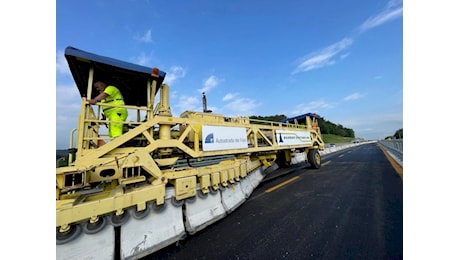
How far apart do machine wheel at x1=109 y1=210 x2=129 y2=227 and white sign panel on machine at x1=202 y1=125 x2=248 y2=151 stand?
1.74 meters

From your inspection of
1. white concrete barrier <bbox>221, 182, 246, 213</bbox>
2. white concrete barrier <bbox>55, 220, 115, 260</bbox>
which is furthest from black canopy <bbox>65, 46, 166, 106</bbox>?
white concrete barrier <bbox>221, 182, 246, 213</bbox>

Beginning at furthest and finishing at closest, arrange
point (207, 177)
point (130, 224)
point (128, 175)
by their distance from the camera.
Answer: point (207, 177) → point (128, 175) → point (130, 224)

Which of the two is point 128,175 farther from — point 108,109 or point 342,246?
point 342,246

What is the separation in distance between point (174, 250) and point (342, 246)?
2.39 m

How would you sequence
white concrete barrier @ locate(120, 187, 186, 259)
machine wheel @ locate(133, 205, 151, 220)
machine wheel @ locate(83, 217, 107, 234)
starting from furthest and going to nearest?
machine wheel @ locate(133, 205, 151, 220)
white concrete barrier @ locate(120, 187, 186, 259)
machine wheel @ locate(83, 217, 107, 234)

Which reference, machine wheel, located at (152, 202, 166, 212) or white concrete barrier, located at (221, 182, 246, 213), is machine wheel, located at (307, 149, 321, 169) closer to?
white concrete barrier, located at (221, 182, 246, 213)

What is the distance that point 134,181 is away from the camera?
8.80 ft

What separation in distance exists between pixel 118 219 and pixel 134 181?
1.84ft

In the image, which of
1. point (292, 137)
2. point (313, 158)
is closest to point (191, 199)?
point (292, 137)

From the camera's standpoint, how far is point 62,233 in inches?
76.5

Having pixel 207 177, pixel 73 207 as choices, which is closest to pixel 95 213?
pixel 73 207

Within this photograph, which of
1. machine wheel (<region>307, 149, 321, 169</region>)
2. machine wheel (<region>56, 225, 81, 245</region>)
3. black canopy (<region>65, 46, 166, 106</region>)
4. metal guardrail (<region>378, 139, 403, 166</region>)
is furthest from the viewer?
→ metal guardrail (<region>378, 139, 403, 166</region>)

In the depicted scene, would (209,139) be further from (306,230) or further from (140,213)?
(306,230)

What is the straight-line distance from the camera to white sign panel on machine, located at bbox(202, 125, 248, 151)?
3.64 m
